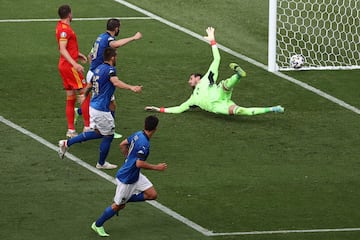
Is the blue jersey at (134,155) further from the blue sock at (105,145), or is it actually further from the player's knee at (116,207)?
the blue sock at (105,145)

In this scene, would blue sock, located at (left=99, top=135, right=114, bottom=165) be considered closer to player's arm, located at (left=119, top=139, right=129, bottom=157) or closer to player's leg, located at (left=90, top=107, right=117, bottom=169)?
player's leg, located at (left=90, top=107, right=117, bottom=169)

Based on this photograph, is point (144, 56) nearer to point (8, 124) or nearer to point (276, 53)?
point (276, 53)

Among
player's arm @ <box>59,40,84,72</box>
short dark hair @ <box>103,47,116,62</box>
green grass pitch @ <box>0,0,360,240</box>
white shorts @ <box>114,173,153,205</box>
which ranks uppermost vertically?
short dark hair @ <box>103,47,116,62</box>

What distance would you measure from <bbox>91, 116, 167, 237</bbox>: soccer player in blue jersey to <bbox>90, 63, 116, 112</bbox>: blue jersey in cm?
230

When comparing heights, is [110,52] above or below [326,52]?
above

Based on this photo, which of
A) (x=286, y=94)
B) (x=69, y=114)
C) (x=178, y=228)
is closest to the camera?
(x=178, y=228)

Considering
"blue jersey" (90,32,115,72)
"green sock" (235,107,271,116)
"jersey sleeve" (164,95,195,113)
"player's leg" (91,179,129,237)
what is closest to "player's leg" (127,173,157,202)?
"player's leg" (91,179,129,237)

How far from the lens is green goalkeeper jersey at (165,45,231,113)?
2009 centimetres

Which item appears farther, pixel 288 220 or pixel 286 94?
pixel 286 94

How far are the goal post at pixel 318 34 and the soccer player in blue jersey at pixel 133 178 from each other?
763cm

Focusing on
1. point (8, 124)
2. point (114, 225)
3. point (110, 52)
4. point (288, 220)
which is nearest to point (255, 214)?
point (288, 220)

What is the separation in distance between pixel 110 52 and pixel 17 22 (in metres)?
8.13

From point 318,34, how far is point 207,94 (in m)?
4.81

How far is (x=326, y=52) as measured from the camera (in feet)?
77.4
